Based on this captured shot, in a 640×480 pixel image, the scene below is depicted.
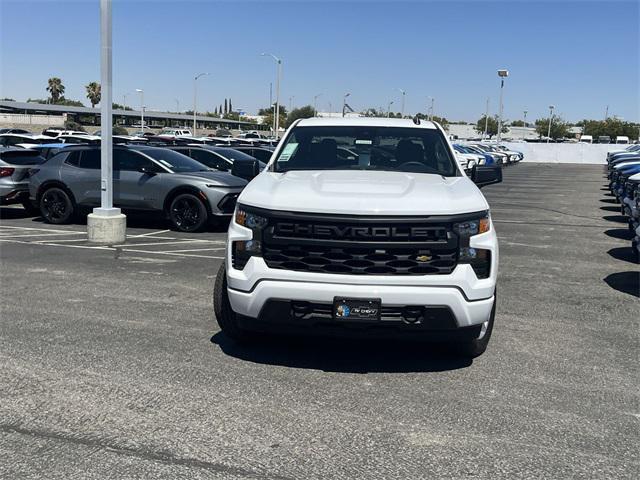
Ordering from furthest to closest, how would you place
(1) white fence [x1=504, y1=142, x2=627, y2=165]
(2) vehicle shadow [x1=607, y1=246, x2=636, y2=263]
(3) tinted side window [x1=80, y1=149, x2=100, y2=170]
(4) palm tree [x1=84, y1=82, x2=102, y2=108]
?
(4) palm tree [x1=84, y1=82, x2=102, y2=108], (1) white fence [x1=504, y1=142, x2=627, y2=165], (3) tinted side window [x1=80, y1=149, x2=100, y2=170], (2) vehicle shadow [x1=607, y1=246, x2=636, y2=263]

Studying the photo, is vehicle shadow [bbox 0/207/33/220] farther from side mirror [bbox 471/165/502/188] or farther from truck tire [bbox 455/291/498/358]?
truck tire [bbox 455/291/498/358]

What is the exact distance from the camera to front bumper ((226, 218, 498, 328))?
4359mm

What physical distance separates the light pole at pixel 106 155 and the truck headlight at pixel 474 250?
23.6ft

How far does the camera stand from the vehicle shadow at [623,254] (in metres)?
10.1

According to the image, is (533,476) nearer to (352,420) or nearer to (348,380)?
(352,420)

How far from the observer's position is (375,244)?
14.5ft

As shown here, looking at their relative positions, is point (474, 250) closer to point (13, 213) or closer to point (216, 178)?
point (216, 178)

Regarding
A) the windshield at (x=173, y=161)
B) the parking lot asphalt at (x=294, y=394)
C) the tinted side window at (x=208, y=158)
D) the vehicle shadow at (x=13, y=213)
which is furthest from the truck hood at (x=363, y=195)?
the tinted side window at (x=208, y=158)

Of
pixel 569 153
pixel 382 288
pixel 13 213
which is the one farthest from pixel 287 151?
pixel 569 153

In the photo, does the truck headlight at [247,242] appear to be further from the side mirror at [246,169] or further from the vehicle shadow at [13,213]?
the vehicle shadow at [13,213]

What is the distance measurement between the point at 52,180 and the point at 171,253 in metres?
4.33

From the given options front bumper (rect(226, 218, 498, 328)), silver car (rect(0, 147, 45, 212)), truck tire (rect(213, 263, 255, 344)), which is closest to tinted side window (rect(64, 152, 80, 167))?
silver car (rect(0, 147, 45, 212))

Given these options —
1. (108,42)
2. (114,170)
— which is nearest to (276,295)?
(108,42)

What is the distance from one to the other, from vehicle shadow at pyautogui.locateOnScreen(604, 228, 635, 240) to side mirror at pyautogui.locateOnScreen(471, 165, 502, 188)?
6.98 m
